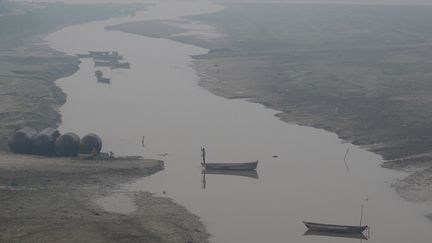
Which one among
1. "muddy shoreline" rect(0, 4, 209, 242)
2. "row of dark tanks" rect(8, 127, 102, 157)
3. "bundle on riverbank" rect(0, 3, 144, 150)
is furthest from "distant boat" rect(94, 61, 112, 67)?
"row of dark tanks" rect(8, 127, 102, 157)

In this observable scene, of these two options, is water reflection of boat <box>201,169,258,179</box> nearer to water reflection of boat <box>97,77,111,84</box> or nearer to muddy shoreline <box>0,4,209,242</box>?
muddy shoreline <box>0,4,209,242</box>

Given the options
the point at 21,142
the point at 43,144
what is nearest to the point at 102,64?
the point at 21,142

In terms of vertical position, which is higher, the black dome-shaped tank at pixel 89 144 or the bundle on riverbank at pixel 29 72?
the bundle on riverbank at pixel 29 72

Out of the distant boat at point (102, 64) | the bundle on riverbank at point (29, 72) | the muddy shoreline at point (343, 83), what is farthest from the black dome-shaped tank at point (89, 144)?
the distant boat at point (102, 64)

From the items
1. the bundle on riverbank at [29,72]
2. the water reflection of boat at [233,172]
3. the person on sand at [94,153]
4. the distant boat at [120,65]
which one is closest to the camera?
the water reflection of boat at [233,172]

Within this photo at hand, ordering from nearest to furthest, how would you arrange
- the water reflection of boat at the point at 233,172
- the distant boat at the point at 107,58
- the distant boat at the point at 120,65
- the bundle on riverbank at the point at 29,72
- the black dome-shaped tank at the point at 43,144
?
the water reflection of boat at the point at 233,172 < the black dome-shaped tank at the point at 43,144 < the bundle on riverbank at the point at 29,72 < the distant boat at the point at 120,65 < the distant boat at the point at 107,58

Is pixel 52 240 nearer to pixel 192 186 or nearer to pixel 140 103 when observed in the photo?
pixel 192 186

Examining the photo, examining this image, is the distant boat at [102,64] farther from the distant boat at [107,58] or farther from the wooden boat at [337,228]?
the wooden boat at [337,228]
